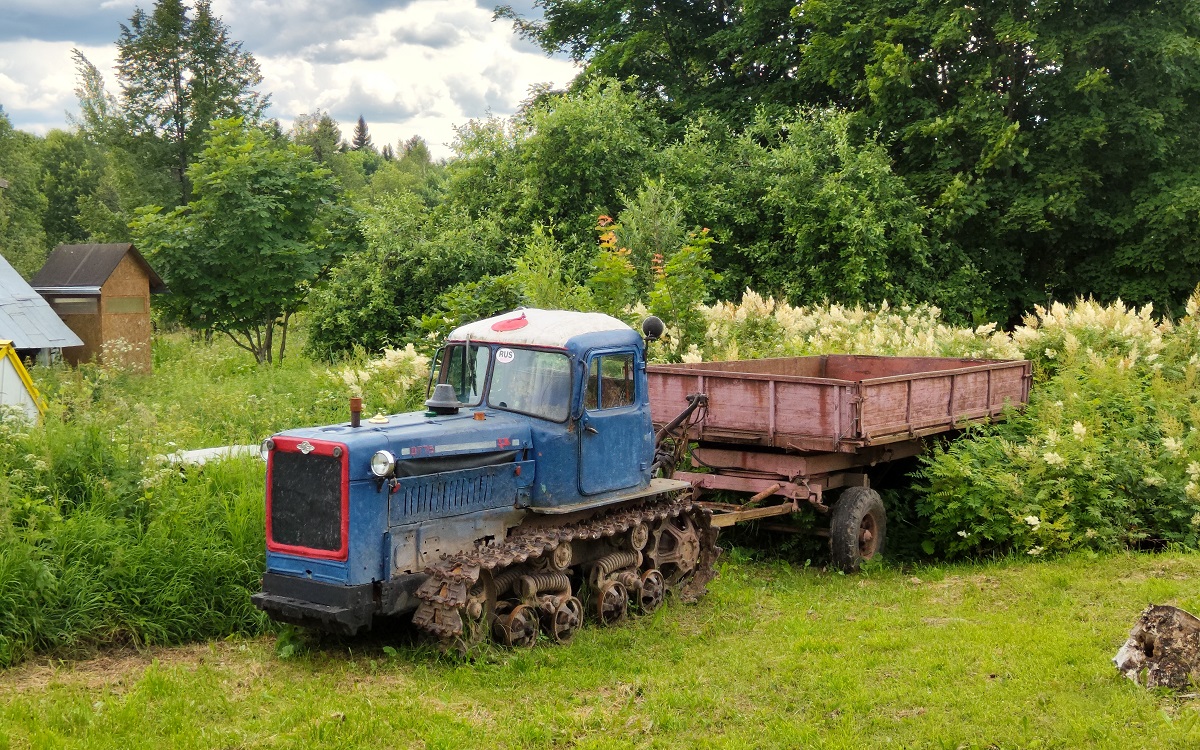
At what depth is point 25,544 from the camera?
743 cm

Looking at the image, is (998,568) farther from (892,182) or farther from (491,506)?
(892,182)

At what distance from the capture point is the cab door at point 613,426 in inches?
325

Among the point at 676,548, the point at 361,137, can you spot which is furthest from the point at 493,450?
the point at 361,137

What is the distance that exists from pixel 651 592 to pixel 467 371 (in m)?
2.46

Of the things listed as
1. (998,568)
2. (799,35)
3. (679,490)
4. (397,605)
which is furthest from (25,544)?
(799,35)

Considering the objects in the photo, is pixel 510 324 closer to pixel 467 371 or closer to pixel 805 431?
pixel 467 371

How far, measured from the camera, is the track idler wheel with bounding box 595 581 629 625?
826cm

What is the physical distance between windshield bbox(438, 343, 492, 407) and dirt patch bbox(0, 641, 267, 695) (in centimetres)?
A: 246

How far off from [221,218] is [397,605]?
1548 centimetres

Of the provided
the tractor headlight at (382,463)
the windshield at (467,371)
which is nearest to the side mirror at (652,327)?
the windshield at (467,371)

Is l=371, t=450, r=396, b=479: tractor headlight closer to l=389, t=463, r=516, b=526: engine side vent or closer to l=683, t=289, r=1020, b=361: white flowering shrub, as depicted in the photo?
l=389, t=463, r=516, b=526: engine side vent

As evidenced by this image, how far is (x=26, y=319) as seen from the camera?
1427 cm

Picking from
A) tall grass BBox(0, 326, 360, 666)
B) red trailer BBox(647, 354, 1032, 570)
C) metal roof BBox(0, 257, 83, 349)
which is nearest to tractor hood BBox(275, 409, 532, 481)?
tall grass BBox(0, 326, 360, 666)

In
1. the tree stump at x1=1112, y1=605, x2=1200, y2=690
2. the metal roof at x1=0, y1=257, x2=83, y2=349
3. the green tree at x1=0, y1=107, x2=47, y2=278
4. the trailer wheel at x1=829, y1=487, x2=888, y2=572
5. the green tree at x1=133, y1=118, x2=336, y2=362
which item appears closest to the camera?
the tree stump at x1=1112, y1=605, x2=1200, y2=690
